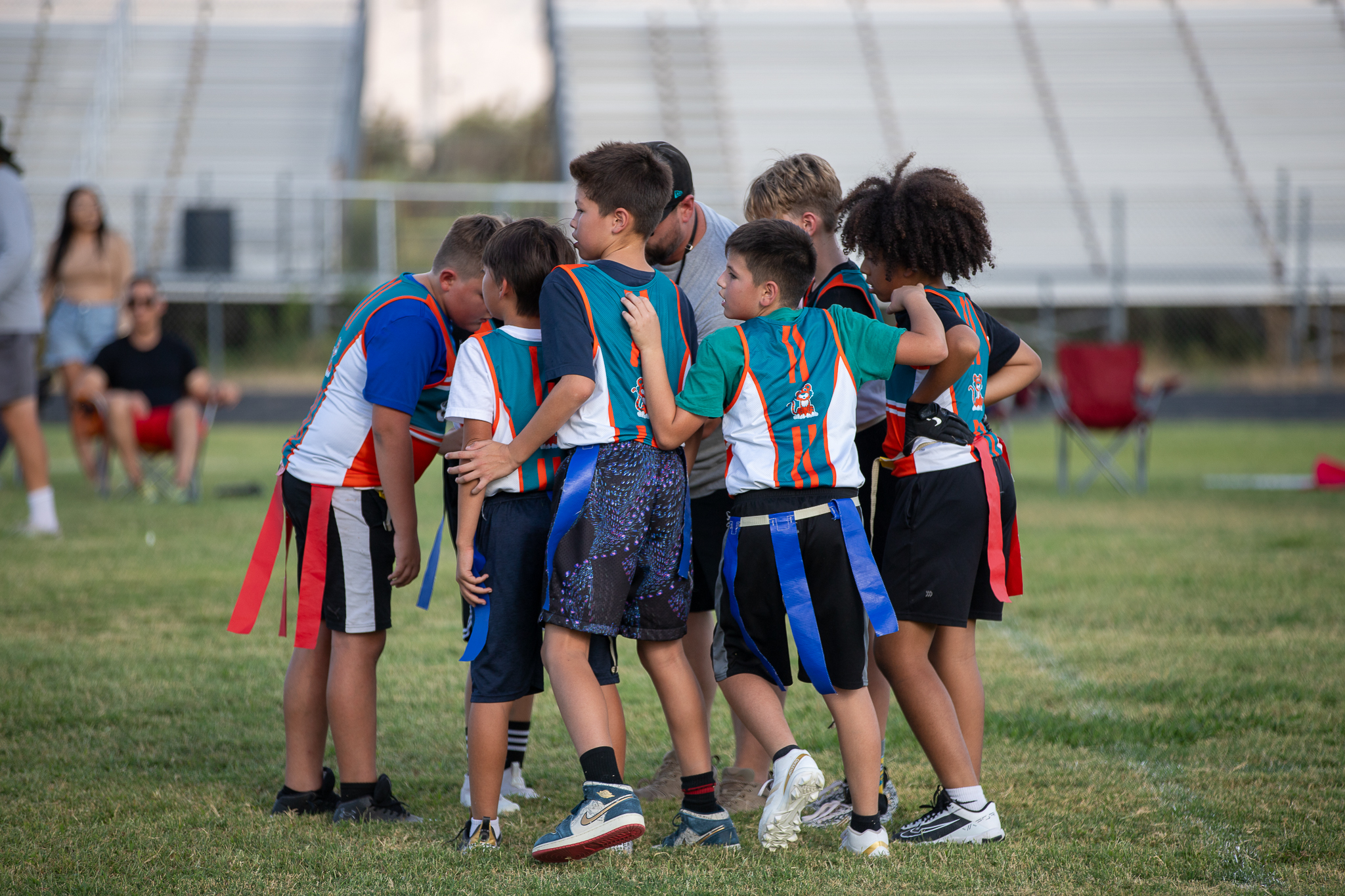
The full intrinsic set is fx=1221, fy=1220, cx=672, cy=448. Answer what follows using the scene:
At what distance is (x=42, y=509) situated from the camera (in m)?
6.61

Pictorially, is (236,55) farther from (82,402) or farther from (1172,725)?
(1172,725)

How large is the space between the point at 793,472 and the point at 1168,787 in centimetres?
137

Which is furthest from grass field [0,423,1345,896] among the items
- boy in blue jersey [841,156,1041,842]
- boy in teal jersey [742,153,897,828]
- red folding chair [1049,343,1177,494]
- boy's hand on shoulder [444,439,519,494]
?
red folding chair [1049,343,1177,494]

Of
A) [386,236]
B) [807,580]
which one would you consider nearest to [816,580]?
[807,580]

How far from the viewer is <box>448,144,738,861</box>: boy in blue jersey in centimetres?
266

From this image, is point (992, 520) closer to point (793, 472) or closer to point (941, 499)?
point (941, 499)

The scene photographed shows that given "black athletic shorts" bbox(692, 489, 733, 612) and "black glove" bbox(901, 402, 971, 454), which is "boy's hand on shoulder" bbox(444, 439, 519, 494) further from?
"black glove" bbox(901, 402, 971, 454)

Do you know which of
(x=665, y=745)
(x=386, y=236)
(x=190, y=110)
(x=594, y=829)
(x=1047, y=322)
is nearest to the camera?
(x=594, y=829)

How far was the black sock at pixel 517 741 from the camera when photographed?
3.22m

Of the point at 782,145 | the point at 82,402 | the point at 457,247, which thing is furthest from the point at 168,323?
the point at 457,247

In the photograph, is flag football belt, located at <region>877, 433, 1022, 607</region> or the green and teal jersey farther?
flag football belt, located at <region>877, 433, 1022, 607</region>

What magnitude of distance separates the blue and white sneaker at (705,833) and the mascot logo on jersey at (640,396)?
0.93 metres

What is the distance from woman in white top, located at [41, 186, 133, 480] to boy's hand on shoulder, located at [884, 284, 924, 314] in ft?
24.6

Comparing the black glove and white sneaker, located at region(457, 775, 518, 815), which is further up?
the black glove
